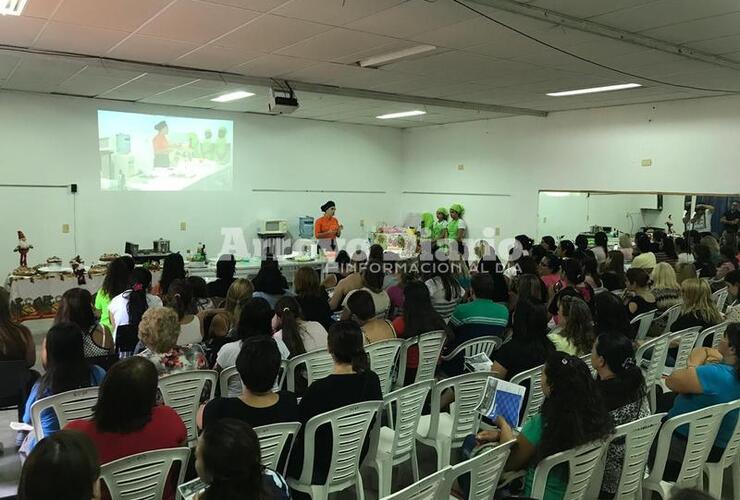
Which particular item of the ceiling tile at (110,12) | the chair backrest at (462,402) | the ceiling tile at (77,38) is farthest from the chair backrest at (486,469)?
the ceiling tile at (77,38)

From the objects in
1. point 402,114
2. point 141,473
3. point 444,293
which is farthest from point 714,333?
point 402,114

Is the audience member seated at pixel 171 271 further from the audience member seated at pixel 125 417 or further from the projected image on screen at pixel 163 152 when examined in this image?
the projected image on screen at pixel 163 152

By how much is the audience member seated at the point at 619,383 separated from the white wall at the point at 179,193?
802 cm

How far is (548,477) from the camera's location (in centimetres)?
221

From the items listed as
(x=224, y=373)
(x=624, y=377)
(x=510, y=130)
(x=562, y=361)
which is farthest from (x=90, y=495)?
→ (x=510, y=130)

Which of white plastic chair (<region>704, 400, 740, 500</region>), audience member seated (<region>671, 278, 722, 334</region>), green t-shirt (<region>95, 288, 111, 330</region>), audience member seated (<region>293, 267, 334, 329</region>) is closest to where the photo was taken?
white plastic chair (<region>704, 400, 740, 500</region>)

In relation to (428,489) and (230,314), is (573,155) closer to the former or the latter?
(230,314)

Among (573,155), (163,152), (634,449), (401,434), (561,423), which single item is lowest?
(401,434)

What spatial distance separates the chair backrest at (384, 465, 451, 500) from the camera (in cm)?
164

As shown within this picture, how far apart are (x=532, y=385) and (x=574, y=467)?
0.94 meters

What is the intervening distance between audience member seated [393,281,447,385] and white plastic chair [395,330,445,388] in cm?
4

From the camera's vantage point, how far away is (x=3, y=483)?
3332mm

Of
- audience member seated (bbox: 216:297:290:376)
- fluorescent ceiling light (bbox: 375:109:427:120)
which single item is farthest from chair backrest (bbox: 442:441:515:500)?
fluorescent ceiling light (bbox: 375:109:427:120)

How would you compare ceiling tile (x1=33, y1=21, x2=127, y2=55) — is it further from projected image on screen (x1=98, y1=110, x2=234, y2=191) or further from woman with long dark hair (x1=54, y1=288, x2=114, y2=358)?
projected image on screen (x1=98, y1=110, x2=234, y2=191)
